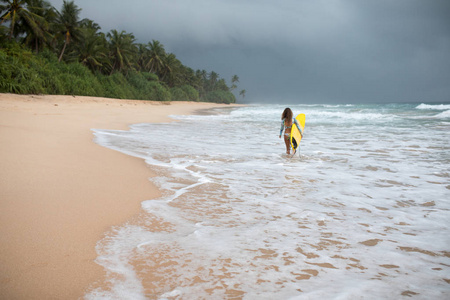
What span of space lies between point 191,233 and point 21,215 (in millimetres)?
1466

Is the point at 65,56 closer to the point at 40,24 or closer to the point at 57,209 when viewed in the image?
the point at 40,24

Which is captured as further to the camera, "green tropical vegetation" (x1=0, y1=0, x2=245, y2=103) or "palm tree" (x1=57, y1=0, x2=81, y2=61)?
"palm tree" (x1=57, y1=0, x2=81, y2=61)

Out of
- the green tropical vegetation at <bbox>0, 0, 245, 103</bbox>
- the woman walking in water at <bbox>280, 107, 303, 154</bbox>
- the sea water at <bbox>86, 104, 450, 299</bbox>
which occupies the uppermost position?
the green tropical vegetation at <bbox>0, 0, 245, 103</bbox>

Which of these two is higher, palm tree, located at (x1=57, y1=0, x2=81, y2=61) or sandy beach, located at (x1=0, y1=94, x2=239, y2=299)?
palm tree, located at (x1=57, y1=0, x2=81, y2=61)

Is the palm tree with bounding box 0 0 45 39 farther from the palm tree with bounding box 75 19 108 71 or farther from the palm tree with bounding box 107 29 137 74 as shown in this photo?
the palm tree with bounding box 107 29 137 74

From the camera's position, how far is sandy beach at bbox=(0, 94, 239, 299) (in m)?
1.73

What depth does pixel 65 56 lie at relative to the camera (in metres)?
39.7

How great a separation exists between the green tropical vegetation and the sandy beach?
18.0 m

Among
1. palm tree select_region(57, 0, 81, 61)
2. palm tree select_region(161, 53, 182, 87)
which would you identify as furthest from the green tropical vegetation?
palm tree select_region(161, 53, 182, 87)

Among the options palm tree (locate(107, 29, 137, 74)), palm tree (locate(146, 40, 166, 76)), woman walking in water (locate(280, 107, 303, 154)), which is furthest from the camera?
palm tree (locate(146, 40, 166, 76))

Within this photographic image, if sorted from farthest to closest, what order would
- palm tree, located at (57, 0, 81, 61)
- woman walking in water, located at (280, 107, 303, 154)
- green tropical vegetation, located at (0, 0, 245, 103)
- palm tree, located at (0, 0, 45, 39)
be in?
palm tree, located at (57, 0, 81, 61) → palm tree, located at (0, 0, 45, 39) → green tropical vegetation, located at (0, 0, 245, 103) → woman walking in water, located at (280, 107, 303, 154)

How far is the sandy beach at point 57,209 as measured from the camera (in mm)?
1731

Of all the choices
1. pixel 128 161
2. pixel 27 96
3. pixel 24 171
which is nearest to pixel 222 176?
pixel 128 161

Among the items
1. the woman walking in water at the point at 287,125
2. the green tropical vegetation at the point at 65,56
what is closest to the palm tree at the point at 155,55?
the green tropical vegetation at the point at 65,56
